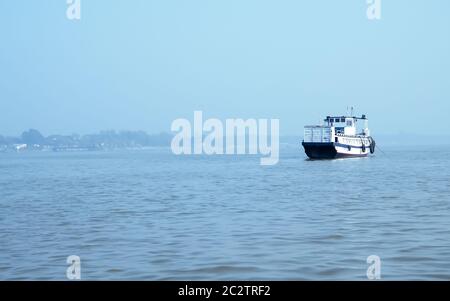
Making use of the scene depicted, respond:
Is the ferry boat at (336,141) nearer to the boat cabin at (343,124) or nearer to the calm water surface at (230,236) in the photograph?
the boat cabin at (343,124)

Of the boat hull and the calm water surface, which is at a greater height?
the boat hull

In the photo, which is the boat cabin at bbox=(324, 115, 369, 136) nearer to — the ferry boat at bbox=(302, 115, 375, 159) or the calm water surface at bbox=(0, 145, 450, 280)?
the ferry boat at bbox=(302, 115, 375, 159)

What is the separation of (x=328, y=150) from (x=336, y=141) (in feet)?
4.34

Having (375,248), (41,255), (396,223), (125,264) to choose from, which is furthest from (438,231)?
(41,255)

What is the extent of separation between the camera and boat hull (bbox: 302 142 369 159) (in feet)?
249

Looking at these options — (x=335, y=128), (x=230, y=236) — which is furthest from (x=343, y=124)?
(x=230, y=236)

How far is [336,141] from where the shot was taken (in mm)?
76250

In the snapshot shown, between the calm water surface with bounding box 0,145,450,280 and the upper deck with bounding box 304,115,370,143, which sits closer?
the calm water surface with bounding box 0,145,450,280

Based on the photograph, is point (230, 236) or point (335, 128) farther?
point (335, 128)

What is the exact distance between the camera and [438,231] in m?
19.0

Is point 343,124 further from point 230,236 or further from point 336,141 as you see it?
point 230,236

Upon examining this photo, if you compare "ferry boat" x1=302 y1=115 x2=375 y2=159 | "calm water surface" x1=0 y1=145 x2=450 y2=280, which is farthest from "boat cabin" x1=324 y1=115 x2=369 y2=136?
"calm water surface" x1=0 y1=145 x2=450 y2=280

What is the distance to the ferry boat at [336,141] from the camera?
76.2 m

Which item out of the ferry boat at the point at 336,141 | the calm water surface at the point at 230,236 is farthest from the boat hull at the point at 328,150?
the calm water surface at the point at 230,236
